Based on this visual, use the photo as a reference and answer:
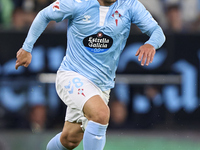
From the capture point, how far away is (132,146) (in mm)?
7852

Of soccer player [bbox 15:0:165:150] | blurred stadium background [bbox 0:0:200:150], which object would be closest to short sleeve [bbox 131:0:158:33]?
soccer player [bbox 15:0:165:150]

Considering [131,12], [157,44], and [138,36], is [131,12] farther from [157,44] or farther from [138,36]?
[138,36]

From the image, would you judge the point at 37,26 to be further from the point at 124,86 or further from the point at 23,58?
the point at 124,86

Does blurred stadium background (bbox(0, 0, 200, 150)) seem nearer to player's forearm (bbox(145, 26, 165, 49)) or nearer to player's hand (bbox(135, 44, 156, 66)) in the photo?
player's forearm (bbox(145, 26, 165, 49))

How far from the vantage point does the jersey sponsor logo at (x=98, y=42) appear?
5.17 metres

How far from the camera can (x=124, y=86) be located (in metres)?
8.99

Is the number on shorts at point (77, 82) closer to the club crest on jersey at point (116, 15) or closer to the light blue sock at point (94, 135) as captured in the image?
the light blue sock at point (94, 135)

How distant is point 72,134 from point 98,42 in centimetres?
104

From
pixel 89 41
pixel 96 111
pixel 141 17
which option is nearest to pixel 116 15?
pixel 141 17

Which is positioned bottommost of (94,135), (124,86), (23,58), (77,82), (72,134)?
(124,86)

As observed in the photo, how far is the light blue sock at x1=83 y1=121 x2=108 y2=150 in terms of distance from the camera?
15.8 feet

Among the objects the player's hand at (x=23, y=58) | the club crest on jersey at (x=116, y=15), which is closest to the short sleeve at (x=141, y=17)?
the club crest on jersey at (x=116, y=15)

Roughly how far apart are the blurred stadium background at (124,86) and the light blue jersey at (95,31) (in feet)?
11.6

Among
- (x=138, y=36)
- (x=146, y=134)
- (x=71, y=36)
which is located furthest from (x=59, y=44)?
(x=71, y=36)
